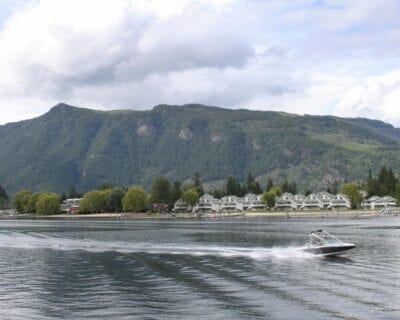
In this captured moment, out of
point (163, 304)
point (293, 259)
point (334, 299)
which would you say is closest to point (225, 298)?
point (163, 304)

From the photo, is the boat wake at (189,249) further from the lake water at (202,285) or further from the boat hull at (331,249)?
the boat hull at (331,249)

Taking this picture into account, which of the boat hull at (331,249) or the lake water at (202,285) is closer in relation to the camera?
the lake water at (202,285)

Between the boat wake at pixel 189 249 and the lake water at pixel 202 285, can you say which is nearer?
the lake water at pixel 202 285

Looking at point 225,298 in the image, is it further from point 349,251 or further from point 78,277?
point 349,251

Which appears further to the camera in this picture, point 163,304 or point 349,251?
point 349,251

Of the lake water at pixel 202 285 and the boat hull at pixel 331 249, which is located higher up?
the boat hull at pixel 331 249

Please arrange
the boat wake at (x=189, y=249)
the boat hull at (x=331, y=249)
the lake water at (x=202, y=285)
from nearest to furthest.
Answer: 1. the lake water at (x=202, y=285)
2. the boat hull at (x=331, y=249)
3. the boat wake at (x=189, y=249)

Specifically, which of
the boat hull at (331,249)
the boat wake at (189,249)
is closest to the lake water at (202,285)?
the boat wake at (189,249)

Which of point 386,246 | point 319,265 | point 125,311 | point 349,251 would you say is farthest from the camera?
point 386,246

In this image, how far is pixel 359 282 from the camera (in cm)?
5209

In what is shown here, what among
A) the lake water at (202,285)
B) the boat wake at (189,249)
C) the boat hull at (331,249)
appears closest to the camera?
the lake water at (202,285)

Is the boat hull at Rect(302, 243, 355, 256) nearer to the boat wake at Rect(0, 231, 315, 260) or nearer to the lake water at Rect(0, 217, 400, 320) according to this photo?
the boat wake at Rect(0, 231, 315, 260)

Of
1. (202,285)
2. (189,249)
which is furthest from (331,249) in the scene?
(202,285)

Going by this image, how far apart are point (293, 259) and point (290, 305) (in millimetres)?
30828
